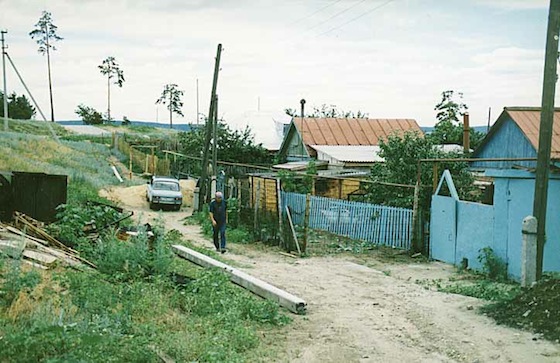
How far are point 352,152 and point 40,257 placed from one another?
75.9ft

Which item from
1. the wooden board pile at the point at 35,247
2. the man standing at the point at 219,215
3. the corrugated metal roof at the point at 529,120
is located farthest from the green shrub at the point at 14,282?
the corrugated metal roof at the point at 529,120

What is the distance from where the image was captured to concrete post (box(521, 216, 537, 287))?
412 inches

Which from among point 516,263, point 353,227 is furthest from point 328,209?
point 516,263

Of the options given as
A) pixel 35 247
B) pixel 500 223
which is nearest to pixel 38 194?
pixel 35 247

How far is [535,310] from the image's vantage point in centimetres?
869

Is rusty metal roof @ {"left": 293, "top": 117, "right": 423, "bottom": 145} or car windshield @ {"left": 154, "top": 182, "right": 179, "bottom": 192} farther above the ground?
rusty metal roof @ {"left": 293, "top": 117, "right": 423, "bottom": 145}

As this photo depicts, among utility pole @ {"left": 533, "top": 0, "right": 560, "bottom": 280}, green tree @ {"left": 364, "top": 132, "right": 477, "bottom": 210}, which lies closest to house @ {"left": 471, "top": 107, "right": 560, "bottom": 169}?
green tree @ {"left": 364, "top": 132, "right": 477, "bottom": 210}

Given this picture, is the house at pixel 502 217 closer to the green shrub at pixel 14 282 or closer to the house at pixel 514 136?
the house at pixel 514 136

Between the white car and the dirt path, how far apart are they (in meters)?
16.7

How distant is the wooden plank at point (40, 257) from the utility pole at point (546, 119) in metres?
7.99

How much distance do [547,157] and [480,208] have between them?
391cm

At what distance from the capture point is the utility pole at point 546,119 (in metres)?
10.8

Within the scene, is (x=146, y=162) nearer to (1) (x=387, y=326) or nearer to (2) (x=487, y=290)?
(2) (x=487, y=290)

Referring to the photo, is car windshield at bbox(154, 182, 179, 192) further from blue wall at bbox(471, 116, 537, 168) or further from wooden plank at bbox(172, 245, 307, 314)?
wooden plank at bbox(172, 245, 307, 314)
